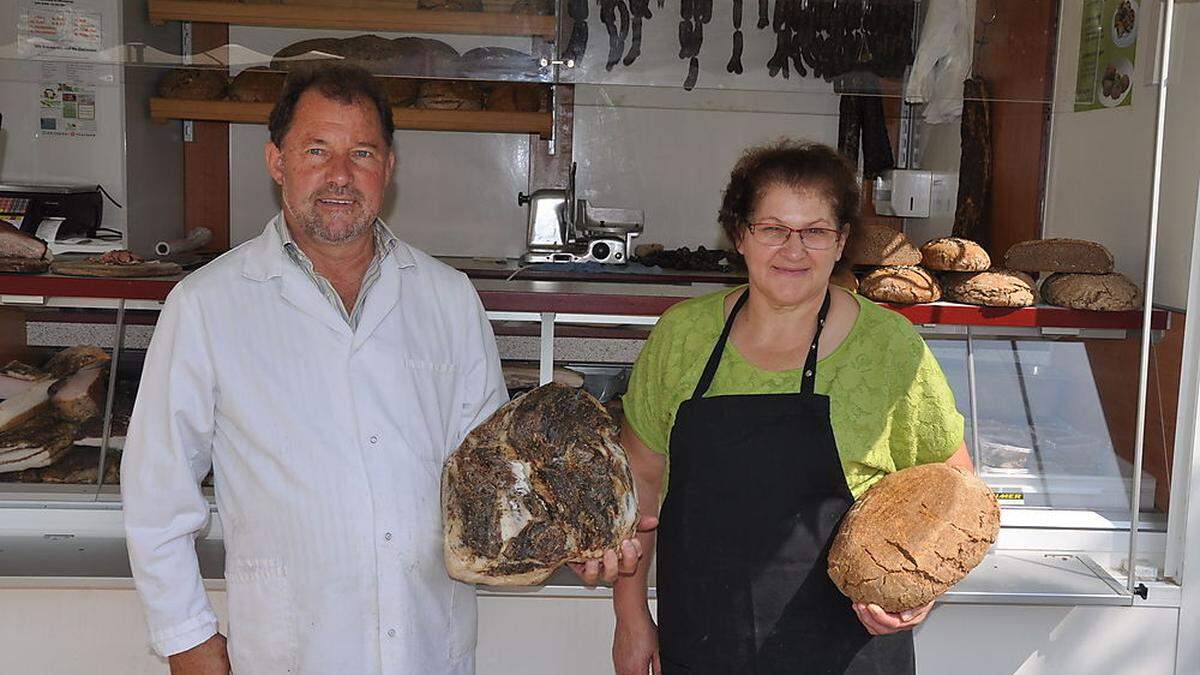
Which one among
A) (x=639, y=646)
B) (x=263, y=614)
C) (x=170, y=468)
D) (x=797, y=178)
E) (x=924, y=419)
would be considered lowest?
(x=639, y=646)

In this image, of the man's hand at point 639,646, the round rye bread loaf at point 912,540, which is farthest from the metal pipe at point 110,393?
the round rye bread loaf at point 912,540

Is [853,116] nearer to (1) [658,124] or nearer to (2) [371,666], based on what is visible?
(1) [658,124]

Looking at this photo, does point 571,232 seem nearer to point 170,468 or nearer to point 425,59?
point 425,59

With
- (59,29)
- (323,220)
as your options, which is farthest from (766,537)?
(59,29)

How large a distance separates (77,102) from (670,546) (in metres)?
4.19

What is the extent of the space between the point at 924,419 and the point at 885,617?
34cm

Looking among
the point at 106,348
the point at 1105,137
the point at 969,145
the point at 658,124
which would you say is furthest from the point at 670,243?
the point at 106,348

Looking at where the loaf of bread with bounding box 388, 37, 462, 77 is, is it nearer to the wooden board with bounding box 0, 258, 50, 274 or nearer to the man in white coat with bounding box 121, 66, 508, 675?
the wooden board with bounding box 0, 258, 50, 274

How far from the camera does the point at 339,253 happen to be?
1.94m

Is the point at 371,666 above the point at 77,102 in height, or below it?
below

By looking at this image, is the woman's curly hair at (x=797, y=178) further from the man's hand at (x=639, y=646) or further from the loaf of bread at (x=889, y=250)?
the loaf of bread at (x=889, y=250)

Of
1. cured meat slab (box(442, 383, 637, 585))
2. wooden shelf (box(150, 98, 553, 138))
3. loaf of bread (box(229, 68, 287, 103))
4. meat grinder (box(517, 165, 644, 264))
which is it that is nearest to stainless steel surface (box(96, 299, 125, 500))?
cured meat slab (box(442, 383, 637, 585))

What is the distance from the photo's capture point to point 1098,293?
2992 mm

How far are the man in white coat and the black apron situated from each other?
1.51 feet
